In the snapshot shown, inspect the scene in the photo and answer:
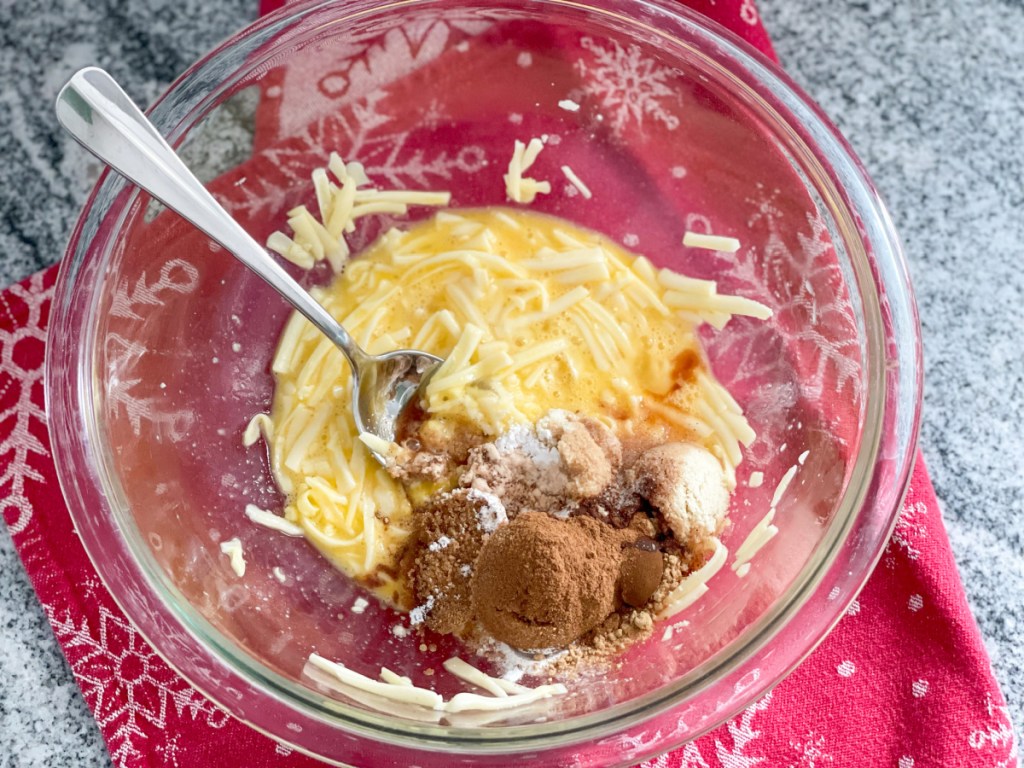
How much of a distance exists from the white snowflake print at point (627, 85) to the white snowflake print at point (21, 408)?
0.88m

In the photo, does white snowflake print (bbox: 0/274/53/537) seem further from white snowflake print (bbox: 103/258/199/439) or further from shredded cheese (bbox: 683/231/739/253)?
shredded cheese (bbox: 683/231/739/253)

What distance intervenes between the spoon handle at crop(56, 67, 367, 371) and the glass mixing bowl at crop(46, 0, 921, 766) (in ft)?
0.35

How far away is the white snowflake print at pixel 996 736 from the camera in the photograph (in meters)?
1.35

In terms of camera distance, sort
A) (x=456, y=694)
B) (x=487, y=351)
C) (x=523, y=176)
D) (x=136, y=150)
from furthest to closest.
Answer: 1. (x=523, y=176)
2. (x=487, y=351)
3. (x=456, y=694)
4. (x=136, y=150)

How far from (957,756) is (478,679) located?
0.67 m

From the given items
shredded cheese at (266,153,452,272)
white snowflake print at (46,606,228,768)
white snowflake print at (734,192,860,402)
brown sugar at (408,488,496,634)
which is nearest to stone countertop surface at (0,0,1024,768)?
white snowflake print at (46,606,228,768)

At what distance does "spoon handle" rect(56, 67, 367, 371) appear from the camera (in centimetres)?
117

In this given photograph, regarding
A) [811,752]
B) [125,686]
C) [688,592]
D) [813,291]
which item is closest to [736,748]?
[811,752]

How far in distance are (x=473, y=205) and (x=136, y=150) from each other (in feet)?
1.72

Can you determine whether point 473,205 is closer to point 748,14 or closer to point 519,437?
point 519,437

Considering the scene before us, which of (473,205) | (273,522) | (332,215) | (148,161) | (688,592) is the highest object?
(148,161)

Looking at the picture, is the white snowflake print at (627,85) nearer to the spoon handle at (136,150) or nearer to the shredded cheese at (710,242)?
the shredded cheese at (710,242)

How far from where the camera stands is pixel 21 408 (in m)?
1.44

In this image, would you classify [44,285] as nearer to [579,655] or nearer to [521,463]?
[521,463]
